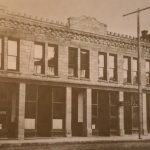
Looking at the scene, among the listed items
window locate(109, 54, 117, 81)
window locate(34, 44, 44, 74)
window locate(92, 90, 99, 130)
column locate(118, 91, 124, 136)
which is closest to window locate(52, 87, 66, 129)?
window locate(34, 44, 44, 74)

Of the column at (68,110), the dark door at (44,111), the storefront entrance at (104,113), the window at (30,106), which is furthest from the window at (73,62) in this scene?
the window at (30,106)

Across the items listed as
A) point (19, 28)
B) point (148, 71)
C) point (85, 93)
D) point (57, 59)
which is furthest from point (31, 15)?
point (148, 71)

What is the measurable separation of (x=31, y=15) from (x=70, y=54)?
4777mm

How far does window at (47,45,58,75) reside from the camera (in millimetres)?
29844

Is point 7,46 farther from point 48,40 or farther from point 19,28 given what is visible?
point 48,40

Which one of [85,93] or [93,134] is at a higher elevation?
[85,93]

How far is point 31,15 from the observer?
28547 millimetres

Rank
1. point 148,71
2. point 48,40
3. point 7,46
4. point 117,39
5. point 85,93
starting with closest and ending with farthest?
point 7,46
point 48,40
point 85,93
point 117,39
point 148,71

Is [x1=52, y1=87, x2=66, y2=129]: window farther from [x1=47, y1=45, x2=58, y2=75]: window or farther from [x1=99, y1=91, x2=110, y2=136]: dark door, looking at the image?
[x1=99, y1=91, x2=110, y2=136]: dark door

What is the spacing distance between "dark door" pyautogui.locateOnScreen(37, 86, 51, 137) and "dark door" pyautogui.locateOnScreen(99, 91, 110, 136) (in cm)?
528

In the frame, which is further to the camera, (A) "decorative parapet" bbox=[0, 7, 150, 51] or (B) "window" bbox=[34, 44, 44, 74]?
(B) "window" bbox=[34, 44, 44, 74]

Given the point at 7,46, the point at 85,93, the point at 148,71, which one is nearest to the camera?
the point at 7,46

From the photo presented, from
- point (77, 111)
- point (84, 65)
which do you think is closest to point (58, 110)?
point (77, 111)

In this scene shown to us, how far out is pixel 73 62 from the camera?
31.5 metres
